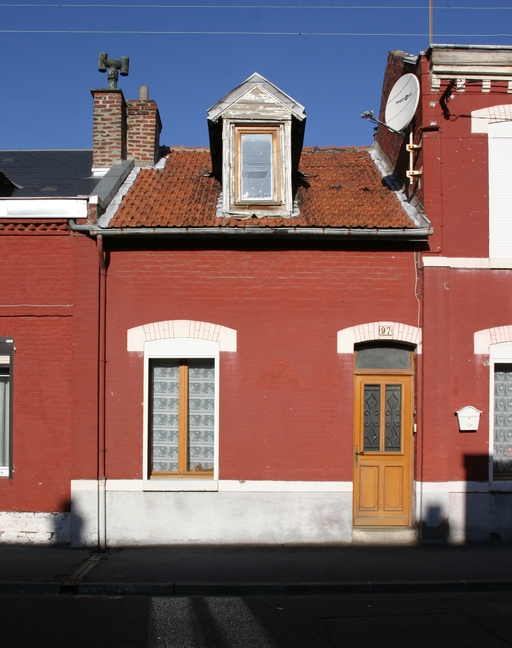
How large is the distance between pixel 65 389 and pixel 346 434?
14.4 feet

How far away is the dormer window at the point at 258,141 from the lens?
9984 millimetres

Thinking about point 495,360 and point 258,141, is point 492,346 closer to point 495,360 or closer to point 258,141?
point 495,360

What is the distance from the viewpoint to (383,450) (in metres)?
9.41

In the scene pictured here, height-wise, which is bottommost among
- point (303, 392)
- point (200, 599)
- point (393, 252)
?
point (200, 599)

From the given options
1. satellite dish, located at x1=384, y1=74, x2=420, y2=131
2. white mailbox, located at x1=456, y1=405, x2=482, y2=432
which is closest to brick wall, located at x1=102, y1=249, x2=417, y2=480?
white mailbox, located at x1=456, y1=405, x2=482, y2=432

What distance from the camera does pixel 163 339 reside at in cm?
923

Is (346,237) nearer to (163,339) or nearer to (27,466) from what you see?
(163,339)

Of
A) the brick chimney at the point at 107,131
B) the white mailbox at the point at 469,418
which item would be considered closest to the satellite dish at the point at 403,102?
the white mailbox at the point at 469,418

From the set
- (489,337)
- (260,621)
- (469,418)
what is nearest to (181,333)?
(260,621)

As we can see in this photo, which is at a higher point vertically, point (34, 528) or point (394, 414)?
point (394, 414)

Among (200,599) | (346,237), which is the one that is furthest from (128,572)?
(346,237)

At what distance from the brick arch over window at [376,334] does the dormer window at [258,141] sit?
225cm

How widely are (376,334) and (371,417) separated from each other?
4.37ft

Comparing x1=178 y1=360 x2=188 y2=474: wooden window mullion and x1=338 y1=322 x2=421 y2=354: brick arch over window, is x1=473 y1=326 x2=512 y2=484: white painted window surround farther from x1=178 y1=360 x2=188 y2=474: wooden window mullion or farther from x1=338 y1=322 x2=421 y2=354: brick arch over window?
x1=178 y1=360 x2=188 y2=474: wooden window mullion
